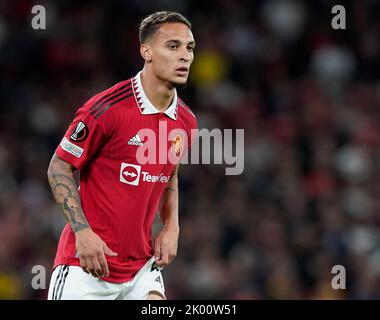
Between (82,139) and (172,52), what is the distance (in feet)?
2.25

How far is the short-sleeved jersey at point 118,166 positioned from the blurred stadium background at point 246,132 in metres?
4.32

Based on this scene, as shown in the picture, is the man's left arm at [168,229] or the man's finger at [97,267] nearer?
the man's finger at [97,267]

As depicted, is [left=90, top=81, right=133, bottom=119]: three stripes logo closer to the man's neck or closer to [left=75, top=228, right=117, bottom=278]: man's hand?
the man's neck

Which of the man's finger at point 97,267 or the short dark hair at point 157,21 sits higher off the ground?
the short dark hair at point 157,21

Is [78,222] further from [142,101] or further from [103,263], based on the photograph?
[142,101]

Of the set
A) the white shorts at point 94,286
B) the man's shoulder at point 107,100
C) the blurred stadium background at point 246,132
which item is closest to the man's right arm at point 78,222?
the white shorts at point 94,286

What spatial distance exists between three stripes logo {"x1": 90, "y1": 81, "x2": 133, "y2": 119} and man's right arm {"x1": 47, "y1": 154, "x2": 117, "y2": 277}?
320 mm

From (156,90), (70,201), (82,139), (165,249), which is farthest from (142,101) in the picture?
(165,249)

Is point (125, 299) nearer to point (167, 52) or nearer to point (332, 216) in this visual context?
point (167, 52)

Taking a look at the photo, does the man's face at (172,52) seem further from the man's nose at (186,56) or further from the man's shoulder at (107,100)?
the man's shoulder at (107,100)

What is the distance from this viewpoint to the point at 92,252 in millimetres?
4688

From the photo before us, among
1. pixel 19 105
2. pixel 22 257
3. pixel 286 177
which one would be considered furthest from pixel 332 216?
pixel 19 105

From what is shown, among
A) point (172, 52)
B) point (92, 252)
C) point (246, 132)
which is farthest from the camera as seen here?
point (246, 132)

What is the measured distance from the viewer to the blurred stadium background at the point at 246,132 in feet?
31.4
